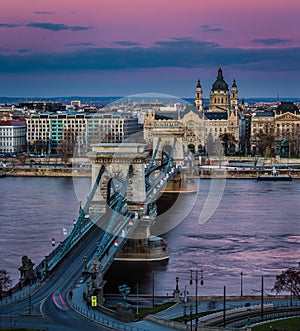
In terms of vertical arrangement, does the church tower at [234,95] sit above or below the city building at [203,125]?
above

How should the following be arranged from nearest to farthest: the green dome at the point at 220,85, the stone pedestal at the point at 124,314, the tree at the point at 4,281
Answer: the stone pedestal at the point at 124,314, the tree at the point at 4,281, the green dome at the point at 220,85

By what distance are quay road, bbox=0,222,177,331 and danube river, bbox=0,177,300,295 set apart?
2.36 metres

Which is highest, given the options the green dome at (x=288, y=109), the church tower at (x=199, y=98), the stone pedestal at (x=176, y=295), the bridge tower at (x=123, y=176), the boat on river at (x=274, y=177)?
the church tower at (x=199, y=98)

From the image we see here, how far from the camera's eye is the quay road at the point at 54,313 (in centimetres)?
1364

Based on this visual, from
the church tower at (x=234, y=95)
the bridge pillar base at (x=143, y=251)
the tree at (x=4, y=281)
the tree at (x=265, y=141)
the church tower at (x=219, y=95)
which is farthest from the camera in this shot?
the church tower at (x=219, y=95)

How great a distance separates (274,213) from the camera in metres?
28.8

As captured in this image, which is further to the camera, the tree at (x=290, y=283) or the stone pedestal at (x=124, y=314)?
the tree at (x=290, y=283)

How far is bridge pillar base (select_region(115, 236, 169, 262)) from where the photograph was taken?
840 inches

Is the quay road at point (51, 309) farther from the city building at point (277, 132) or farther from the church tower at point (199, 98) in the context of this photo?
the church tower at point (199, 98)

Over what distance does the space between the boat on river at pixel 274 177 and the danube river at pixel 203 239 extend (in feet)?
23.5

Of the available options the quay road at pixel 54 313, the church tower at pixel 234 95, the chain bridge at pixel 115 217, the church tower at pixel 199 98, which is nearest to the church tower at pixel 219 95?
the church tower at pixel 234 95

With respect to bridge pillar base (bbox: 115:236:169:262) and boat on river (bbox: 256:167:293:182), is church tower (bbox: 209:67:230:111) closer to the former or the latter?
boat on river (bbox: 256:167:293:182)

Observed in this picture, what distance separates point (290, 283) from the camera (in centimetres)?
1711

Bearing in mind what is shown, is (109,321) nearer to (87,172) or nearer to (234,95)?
(87,172)
